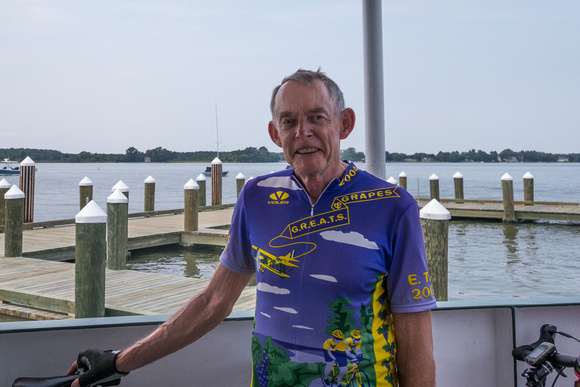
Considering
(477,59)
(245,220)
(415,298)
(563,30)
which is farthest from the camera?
(477,59)

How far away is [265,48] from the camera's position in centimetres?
530

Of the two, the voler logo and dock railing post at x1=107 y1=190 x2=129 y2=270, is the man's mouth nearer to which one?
the voler logo

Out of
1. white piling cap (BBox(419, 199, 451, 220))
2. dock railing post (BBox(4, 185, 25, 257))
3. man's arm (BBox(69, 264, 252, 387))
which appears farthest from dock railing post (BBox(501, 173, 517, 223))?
man's arm (BBox(69, 264, 252, 387))

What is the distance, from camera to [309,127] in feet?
5.18

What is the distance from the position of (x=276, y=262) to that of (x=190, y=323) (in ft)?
1.24

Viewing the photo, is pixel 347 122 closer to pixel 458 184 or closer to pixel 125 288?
pixel 125 288

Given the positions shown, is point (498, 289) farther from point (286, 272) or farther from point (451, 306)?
point (286, 272)

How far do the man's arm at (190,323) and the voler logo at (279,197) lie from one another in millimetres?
292

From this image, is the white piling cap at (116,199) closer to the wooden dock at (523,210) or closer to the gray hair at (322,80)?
the gray hair at (322,80)

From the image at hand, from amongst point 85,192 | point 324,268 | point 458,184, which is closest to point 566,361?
point 324,268

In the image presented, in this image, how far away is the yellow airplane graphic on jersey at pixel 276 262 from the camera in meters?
1.55

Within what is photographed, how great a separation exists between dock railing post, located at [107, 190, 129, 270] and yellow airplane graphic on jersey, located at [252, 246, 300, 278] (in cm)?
679

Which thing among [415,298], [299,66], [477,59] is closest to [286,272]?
[415,298]

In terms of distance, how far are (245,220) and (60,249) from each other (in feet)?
30.2
